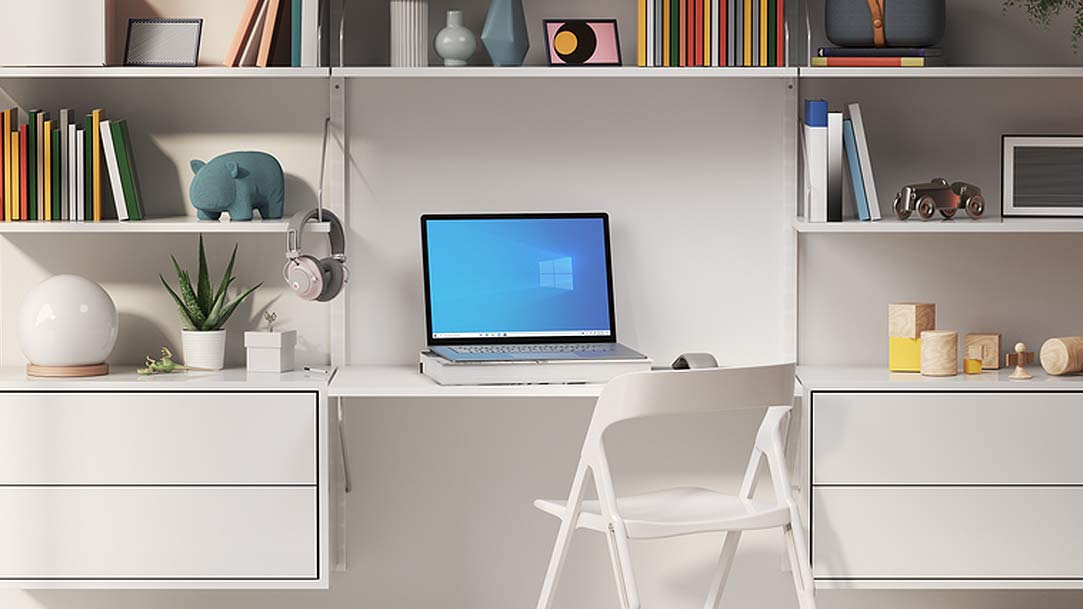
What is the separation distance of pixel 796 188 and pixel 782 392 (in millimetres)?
757

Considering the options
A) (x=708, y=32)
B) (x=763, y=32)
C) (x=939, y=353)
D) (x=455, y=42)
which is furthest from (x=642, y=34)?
(x=939, y=353)

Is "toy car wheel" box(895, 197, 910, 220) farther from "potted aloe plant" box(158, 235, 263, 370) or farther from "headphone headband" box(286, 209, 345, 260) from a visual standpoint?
"potted aloe plant" box(158, 235, 263, 370)

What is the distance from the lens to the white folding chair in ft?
7.54

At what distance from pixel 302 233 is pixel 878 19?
1.38 metres

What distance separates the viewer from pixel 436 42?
284 centimetres

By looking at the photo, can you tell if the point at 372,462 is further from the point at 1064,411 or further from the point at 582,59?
the point at 1064,411

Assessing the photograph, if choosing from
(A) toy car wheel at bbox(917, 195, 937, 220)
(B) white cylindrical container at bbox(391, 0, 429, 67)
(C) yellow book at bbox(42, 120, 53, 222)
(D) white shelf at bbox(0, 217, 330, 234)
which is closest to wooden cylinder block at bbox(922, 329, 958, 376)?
(A) toy car wheel at bbox(917, 195, 937, 220)

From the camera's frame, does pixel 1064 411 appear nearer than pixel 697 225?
Yes

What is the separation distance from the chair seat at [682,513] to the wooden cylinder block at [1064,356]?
793 millimetres

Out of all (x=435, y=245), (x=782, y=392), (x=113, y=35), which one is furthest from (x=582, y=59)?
(x=113, y=35)

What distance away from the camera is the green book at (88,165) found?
2.82 m

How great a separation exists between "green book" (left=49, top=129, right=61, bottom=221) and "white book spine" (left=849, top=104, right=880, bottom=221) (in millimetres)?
1789

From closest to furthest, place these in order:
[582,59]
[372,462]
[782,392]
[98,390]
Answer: [782,392] → [98,390] → [582,59] → [372,462]

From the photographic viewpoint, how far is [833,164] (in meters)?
2.81
